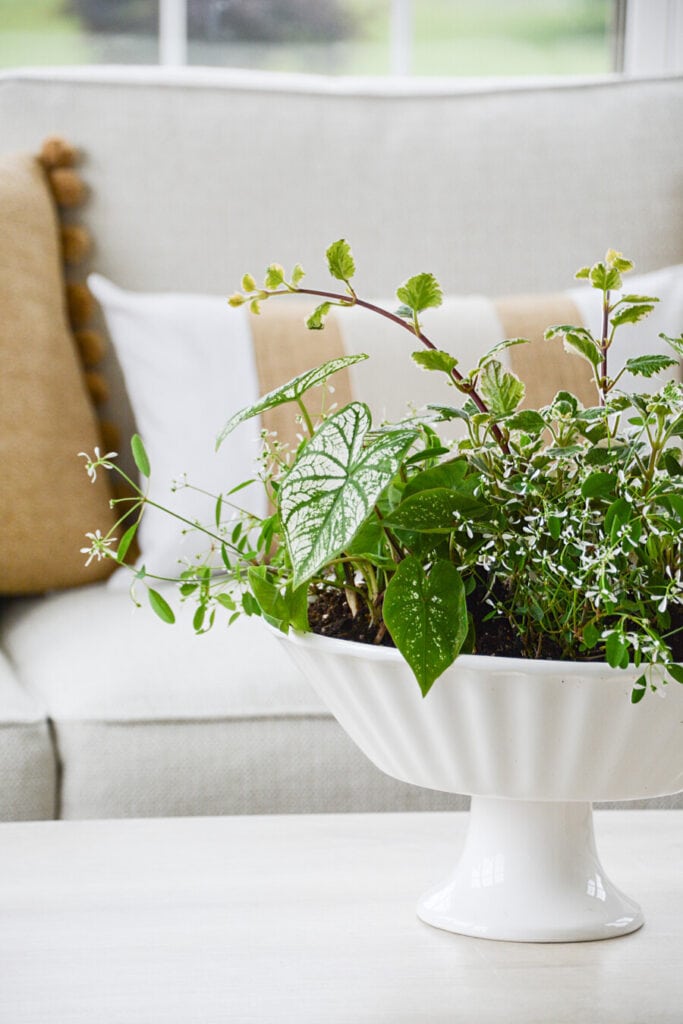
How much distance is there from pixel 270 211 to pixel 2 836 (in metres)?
1.09

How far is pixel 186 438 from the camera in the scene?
145cm

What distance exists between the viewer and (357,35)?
2254 millimetres

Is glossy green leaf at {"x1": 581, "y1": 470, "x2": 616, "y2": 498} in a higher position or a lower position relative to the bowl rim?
higher

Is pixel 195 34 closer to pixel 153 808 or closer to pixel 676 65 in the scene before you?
pixel 676 65

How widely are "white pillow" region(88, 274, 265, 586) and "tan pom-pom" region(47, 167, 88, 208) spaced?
0.65 feet

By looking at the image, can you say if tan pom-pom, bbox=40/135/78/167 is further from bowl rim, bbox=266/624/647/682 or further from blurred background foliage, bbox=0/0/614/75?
bowl rim, bbox=266/624/647/682

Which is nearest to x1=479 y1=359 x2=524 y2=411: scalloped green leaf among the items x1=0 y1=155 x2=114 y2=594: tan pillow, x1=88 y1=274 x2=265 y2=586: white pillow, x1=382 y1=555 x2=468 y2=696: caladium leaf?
x1=382 y1=555 x2=468 y2=696: caladium leaf

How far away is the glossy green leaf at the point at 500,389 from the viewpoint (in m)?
0.61

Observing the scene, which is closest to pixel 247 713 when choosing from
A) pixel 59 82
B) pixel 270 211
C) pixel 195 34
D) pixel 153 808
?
pixel 153 808

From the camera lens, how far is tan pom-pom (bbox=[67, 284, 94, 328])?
1610 millimetres

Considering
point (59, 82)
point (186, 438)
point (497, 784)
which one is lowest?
point (497, 784)

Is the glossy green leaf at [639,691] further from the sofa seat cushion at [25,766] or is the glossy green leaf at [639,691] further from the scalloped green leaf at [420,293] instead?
the sofa seat cushion at [25,766]

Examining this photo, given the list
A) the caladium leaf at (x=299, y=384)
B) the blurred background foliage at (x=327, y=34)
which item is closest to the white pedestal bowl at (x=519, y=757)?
the caladium leaf at (x=299, y=384)

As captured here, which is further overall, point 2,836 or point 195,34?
point 195,34
